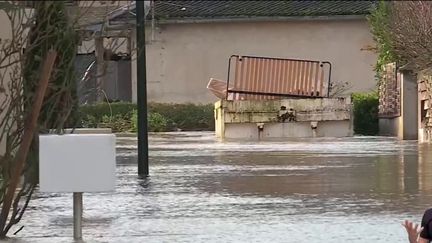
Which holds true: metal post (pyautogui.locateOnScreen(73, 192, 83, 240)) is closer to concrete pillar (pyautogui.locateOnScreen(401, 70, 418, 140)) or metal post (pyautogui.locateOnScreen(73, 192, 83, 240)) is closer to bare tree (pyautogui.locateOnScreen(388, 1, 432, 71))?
bare tree (pyautogui.locateOnScreen(388, 1, 432, 71))

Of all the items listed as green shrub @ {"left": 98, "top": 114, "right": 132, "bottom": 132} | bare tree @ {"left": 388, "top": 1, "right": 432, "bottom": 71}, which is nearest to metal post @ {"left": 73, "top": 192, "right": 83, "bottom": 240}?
bare tree @ {"left": 388, "top": 1, "right": 432, "bottom": 71}

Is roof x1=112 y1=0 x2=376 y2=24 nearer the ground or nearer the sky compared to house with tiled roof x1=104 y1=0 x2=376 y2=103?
nearer the sky

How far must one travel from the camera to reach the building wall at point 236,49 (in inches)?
1419

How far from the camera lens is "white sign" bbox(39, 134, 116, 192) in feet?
23.0

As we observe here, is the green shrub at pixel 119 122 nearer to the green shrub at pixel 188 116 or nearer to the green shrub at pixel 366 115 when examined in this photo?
the green shrub at pixel 188 116

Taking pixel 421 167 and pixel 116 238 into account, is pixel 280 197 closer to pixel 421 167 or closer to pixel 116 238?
pixel 116 238

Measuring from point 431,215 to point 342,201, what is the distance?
4.16 meters

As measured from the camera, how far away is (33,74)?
7203 millimetres

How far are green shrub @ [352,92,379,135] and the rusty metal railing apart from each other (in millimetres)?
2806

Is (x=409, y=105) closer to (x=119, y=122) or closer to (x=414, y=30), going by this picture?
(x=414, y=30)

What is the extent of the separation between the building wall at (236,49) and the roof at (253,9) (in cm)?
47

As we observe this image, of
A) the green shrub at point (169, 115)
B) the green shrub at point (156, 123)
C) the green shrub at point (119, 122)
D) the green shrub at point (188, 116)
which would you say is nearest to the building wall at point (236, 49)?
the green shrub at point (169, 115)

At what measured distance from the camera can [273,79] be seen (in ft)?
81.9

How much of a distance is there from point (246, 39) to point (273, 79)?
1160 centimetres
